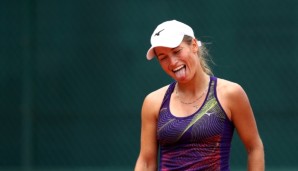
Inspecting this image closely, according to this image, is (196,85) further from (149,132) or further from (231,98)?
(149,132)

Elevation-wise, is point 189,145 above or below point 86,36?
below

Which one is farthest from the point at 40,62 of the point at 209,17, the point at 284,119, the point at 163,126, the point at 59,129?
the point at 163,126

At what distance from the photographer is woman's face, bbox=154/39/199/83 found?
358cm

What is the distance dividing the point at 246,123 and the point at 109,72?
3.31 m

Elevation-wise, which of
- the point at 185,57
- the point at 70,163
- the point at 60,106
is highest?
the point at 185,57

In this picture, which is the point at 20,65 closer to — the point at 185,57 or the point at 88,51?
the point at 88,51

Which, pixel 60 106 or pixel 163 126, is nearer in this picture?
pixel 163 126

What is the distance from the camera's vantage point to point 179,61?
3580 mm

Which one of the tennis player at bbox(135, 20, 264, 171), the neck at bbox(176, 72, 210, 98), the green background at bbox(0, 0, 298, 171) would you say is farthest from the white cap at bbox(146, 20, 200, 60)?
the green background at bbox(0, 0, 298, 171)

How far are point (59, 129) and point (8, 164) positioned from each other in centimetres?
55

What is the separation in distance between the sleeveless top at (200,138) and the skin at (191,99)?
0.14 feet

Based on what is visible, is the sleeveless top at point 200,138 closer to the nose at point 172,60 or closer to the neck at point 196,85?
the neck at point 196,85

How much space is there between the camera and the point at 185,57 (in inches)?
141

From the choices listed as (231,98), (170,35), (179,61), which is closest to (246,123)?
(231,98)
